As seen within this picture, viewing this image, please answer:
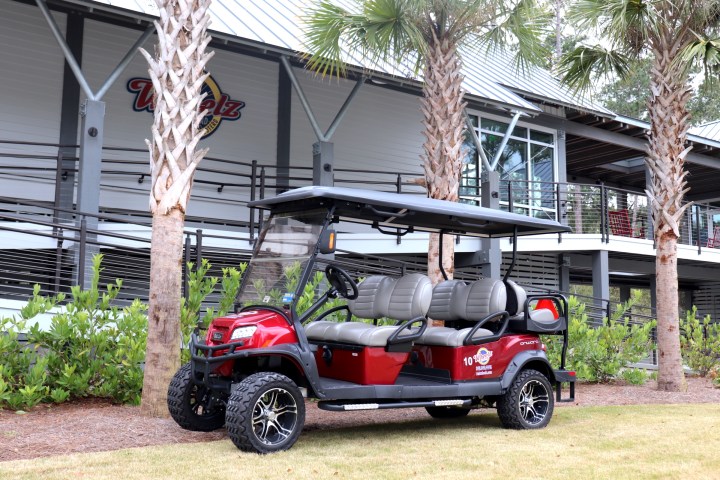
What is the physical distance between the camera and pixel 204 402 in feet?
20.6

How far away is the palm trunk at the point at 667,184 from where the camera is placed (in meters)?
10.6

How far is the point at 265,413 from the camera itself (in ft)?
18.2

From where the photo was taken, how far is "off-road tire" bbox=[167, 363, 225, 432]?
6133mm

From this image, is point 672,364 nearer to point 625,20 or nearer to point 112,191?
point 625,20

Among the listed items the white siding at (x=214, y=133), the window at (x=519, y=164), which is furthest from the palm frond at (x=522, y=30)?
the white siding at (x=214, y=133)

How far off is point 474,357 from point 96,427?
329 centimetres

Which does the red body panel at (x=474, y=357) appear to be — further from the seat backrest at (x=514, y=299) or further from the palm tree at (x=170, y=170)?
the palm tree at (x=170, y=170)

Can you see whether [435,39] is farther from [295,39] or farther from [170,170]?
[170,170]

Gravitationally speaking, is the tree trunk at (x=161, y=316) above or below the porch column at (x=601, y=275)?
below

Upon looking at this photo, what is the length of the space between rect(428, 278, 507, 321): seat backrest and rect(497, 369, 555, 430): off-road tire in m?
0.68

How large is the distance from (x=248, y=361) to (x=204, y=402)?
0.62 m

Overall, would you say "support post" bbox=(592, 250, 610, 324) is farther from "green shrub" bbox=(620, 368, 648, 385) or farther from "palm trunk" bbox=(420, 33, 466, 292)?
"palm trunk" bbox=(420, 33, 466, 292)

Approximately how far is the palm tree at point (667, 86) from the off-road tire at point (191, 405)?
6.94m

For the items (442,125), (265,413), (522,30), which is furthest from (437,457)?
(522,30)
